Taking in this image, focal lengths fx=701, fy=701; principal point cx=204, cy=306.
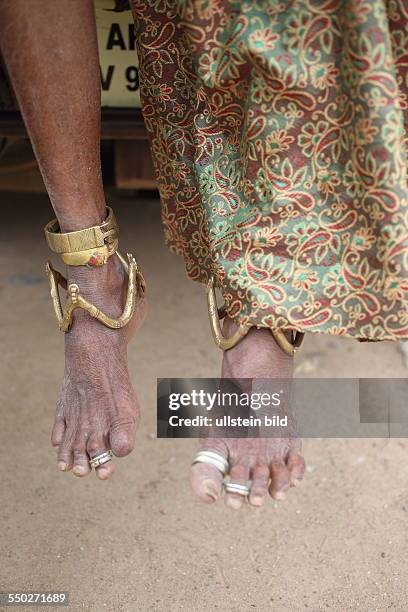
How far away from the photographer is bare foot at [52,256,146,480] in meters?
1.31

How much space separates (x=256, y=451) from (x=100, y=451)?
28 centimetres

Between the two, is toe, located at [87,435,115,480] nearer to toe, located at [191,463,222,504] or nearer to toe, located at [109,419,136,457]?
toe, located at [109,419,136,457]

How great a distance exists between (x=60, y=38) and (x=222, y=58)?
269 mm

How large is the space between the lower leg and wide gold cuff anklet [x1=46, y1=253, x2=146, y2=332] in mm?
21

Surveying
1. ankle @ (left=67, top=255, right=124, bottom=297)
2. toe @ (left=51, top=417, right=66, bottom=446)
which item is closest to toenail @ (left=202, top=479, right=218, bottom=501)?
toe @ (left=51, top=417, right=66, bottom=446)

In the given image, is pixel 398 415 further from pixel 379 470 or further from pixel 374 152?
pixel 374 152

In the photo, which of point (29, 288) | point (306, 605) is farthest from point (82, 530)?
point (29, 288)

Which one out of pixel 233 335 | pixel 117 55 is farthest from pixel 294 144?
pixel 117 55

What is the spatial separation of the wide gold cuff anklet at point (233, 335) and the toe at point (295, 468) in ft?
0.61

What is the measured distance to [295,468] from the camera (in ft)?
4.05

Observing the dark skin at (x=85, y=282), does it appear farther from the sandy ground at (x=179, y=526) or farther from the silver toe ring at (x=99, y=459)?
the sandy ground at (x=179, y=526)

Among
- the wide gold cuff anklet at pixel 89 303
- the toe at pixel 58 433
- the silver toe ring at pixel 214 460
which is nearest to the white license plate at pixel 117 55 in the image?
the wide gold cuff anklet at pixel 89 303

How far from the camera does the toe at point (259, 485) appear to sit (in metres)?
1.17

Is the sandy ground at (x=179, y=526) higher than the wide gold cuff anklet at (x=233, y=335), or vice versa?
the wide gold cuff anklet at (x=233, y=335)
